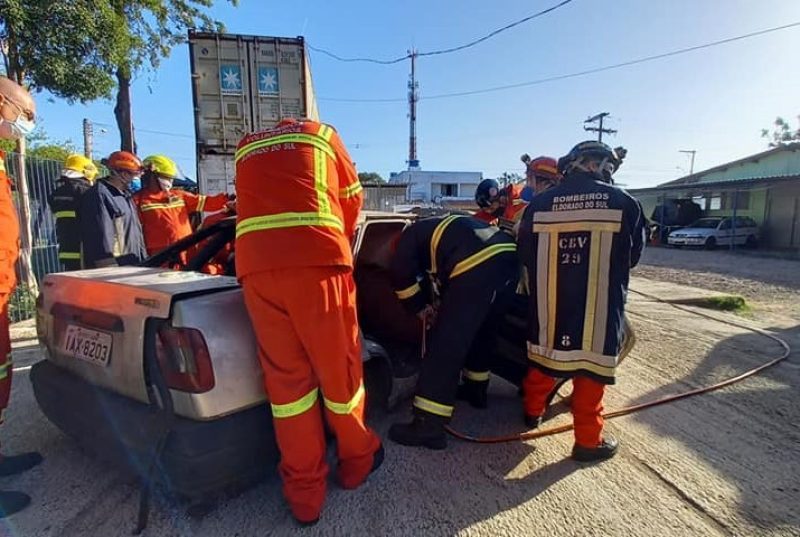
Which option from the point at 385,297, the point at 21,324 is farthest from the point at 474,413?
the point at 21,324

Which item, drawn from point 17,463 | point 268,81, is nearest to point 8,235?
point 17,463

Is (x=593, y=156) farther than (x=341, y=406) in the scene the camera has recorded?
Yes

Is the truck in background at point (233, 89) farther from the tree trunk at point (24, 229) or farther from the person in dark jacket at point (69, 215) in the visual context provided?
the person in dark jacket at point (69, 215)

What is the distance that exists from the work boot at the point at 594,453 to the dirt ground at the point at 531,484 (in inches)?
1.7

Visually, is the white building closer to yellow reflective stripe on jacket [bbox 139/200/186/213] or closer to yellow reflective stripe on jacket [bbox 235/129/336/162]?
yellow reflective stripe on jacket [bbox 139/200/186/213]

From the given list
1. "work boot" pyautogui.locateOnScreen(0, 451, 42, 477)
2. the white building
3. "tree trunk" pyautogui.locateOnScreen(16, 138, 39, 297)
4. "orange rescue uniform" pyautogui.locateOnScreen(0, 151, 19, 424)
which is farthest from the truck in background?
the white building

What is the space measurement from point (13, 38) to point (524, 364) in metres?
7.23

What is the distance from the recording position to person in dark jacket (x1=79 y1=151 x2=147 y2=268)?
12.2 ft

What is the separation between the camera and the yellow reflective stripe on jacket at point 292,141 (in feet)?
7.25

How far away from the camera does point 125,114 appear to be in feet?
35.9

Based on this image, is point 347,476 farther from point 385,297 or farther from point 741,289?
point 741,289

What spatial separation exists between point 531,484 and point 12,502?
2.55 meters

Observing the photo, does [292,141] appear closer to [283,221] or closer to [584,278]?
[283,221]

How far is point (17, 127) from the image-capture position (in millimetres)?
2512
